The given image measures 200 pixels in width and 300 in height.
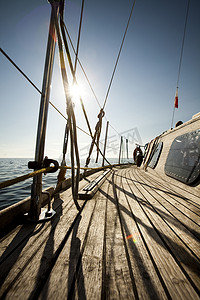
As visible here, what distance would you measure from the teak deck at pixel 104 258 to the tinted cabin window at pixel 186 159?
1.52 metres

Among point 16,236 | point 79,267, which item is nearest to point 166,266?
point 79,267

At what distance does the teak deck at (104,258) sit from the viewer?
75 centimetres

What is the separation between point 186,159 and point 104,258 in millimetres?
3367

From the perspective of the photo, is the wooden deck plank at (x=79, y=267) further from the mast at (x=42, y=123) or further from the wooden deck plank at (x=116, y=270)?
the mast at (x=42, y=123)

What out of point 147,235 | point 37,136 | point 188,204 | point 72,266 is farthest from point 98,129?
point 72,266

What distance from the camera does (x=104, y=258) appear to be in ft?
3.24

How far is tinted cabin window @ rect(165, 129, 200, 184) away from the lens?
295 cm

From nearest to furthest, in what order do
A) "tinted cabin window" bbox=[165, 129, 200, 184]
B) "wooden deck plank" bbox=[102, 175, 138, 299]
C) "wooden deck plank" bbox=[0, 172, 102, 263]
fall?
"wooden deck plank" bbox=[102, 175, 138, 299]
"wooden deck plank" bbox=[0, 172, 102, 263]
"tinted cabin window" bbox=[165, 129, 200, 184]

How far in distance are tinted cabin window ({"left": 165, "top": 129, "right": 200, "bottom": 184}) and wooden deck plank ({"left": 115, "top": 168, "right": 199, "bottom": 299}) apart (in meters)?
2.12

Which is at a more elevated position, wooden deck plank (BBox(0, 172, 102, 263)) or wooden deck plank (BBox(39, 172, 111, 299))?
wooden deck plank (BBox(39, 172, 111, 299))

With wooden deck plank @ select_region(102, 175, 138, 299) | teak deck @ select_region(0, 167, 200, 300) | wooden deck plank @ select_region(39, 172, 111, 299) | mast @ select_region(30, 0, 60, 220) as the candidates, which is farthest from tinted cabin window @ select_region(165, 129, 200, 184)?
mast @ select_region(30, 0, 60, 220)

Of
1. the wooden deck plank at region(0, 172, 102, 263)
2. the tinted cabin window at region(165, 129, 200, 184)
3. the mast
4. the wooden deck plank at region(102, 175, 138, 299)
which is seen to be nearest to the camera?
the wooden deck plank at region(102, 175, 138, 299)

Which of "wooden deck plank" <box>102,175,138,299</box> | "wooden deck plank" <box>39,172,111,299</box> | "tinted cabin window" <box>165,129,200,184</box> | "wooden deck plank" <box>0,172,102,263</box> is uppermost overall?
"tinted cabin window" <box>165,129,200,184</box>

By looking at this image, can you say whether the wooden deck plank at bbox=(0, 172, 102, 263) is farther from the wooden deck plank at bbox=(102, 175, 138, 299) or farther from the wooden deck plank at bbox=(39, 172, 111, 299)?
the wooden deck plank at bbox=(102, 175, 138, 299)
